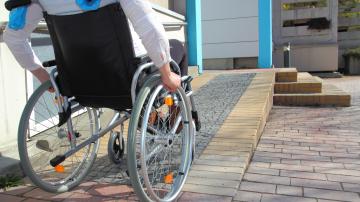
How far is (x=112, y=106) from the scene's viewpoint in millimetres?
1886

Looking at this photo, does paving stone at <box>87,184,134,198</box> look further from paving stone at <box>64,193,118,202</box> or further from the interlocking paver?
the interlocking paver

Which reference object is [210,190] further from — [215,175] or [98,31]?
[98,31]

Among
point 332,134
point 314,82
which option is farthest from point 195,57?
point 332,134

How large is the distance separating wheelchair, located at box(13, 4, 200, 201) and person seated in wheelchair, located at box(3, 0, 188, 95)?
31mm

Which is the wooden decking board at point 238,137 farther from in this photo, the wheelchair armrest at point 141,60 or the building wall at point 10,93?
the building wall at point 10,93

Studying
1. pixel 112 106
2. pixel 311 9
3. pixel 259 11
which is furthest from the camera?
pixel 311 9

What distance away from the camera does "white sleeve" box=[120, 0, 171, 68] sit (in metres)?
1.55

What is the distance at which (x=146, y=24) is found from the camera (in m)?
1.56

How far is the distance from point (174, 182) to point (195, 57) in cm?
534

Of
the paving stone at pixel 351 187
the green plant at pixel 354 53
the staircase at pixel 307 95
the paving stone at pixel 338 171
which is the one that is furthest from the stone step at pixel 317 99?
the green plant at pixel 354 53

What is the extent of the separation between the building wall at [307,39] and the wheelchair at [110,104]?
39.0 ft

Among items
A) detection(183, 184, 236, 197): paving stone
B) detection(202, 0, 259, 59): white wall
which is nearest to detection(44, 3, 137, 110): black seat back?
detection(183, 184, 236, 197): paving stone

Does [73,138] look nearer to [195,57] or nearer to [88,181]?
[88,181]

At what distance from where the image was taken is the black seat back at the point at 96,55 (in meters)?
1.64
